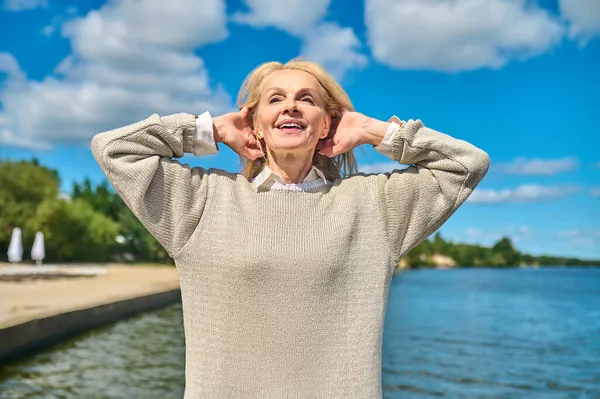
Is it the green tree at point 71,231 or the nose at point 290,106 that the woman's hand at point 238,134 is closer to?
the nose at point 290,106

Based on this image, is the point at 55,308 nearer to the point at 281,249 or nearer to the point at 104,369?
the point at 104,369

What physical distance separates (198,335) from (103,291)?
1532 centimetres

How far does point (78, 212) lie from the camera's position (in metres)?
38.6

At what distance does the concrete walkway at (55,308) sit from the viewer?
8750 mm

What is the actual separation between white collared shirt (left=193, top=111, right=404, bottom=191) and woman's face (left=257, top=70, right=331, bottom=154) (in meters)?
0.08

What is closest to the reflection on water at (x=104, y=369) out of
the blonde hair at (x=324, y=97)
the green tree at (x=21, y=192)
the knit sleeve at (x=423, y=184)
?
the blonde hair at (x=324, y=97)

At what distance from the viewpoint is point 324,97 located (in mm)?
2102

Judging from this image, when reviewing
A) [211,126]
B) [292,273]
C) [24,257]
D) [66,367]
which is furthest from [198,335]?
[24,257]

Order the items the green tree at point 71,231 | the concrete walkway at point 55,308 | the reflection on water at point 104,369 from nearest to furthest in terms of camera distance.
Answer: the reflection on water at point 104,369
the concrete walkway at point 55,308
the green tree at point 71,231

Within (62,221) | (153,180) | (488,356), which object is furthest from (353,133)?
(62,221)

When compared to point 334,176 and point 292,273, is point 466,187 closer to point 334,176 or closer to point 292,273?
point 334,176

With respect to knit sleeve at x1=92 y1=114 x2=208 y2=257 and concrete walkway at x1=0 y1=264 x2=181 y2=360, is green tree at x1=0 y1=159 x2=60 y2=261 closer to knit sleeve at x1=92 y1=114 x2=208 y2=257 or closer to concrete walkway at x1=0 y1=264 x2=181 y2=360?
concrete walkway at x1=0 y1=264 x2=181 y2=360

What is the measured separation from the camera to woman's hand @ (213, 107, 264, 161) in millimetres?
2084

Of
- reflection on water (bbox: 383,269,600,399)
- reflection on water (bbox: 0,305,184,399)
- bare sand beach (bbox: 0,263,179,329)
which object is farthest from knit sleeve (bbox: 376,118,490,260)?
bare sand beach (bbox: 0,263,179,329)
